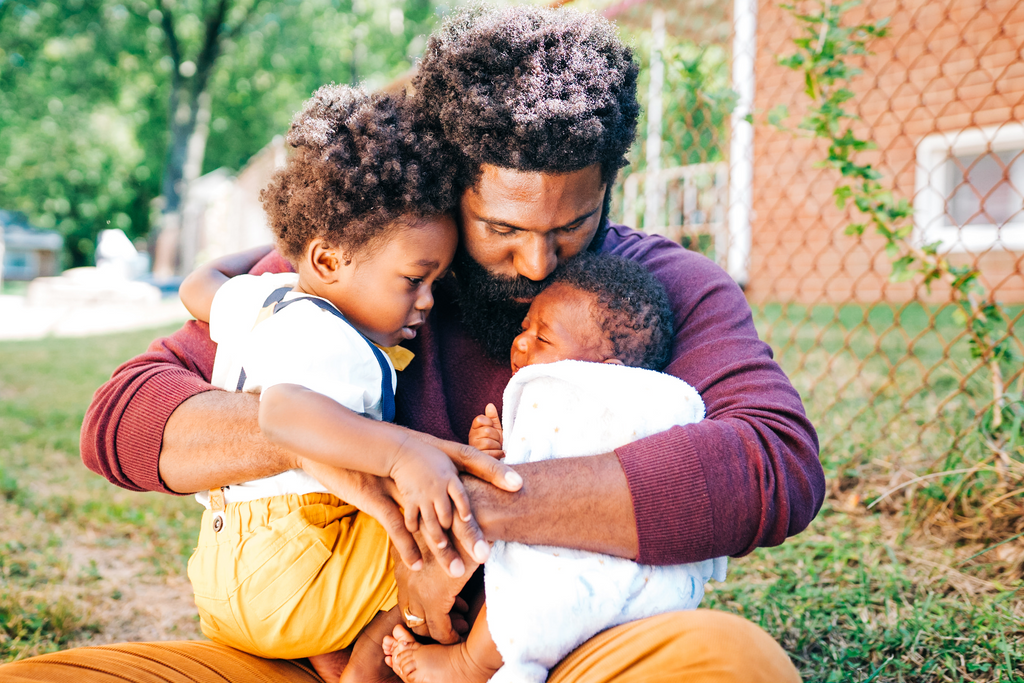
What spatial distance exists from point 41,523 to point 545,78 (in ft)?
9.97

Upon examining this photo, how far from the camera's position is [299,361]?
4.64 ft

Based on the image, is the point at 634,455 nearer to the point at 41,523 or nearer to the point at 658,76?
the point at 41,523

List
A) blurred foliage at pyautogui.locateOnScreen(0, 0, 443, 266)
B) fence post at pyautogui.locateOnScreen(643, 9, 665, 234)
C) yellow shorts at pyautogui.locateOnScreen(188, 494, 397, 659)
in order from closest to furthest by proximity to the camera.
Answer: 1. yellow shorts at pyautogui.locateOnScreen(188, 494, 397, 659)
2. fence post at pyautogui.locateOnScreen(643, 9, 665, 234)
3. blurred foliage at pyautogui.locateOnScreen(0, 0, 443, 266)

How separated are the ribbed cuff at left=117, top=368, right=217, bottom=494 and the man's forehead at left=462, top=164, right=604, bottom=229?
0.78 metres

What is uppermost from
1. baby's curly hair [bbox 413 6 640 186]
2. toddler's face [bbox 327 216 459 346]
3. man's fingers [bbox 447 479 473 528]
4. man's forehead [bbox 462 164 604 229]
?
baby's curly hair [bbox 413 6 640 186]

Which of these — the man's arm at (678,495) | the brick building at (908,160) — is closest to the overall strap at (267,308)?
the man's arm at (678,495)

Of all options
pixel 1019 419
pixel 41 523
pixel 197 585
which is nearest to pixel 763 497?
pixel 197 585

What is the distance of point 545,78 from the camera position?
1.66m

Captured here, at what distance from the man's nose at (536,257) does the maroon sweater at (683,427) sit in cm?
28

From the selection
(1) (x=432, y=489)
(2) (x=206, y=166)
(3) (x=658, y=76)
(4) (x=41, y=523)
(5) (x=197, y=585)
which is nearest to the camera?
(1) (x=432, y=489)

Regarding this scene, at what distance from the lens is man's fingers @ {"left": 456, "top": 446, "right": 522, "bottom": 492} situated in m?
1.33

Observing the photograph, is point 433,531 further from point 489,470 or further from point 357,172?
point 357,172

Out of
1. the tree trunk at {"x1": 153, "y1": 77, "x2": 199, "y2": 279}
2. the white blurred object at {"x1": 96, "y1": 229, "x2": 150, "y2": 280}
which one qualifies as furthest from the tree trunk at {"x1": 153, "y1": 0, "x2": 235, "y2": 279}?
the white blurred object at {"x1": 96, "y1": 229, "x2": 150, "y2": 280}

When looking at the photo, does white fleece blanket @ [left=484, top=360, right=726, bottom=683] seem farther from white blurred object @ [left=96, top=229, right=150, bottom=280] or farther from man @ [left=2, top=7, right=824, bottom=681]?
white blurred object @ [left=96, top=229, right=150, bottom=280]
